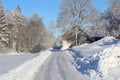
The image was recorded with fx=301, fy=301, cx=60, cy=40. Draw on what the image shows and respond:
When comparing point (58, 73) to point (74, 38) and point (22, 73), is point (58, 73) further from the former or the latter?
point (74, 38)

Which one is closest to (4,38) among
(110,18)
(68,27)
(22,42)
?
(22,42)

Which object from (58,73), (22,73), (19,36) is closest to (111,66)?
(58,73)

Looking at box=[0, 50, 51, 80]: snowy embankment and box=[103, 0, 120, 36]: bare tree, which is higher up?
box=[103, 0, 120, 36]: bare tree

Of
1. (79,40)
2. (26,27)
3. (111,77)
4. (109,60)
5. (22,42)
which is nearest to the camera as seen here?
(111,77)

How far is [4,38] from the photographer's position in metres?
69.8

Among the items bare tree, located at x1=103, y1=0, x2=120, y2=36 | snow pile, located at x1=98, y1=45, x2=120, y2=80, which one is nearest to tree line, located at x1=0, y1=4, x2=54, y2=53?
bare tree, located at x1=103, y1=0, x2=120, y2=36

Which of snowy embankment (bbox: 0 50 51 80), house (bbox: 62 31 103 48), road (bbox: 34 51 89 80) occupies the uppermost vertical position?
house (bbox: 62 31 103 48)

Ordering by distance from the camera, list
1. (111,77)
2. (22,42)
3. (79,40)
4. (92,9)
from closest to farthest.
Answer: (111,77) < (92,9) < (79,40) < (22,42)

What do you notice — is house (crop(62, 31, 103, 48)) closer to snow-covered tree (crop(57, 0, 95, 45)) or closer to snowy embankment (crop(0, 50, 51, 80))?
snow-covered tree (crop(57, 0, 95, 45))

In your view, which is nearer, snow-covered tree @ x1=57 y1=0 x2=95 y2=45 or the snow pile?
the snow pile

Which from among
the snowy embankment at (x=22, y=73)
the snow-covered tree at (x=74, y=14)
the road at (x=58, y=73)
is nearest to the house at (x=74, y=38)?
the snow-covered tree at (x=74, y=14)

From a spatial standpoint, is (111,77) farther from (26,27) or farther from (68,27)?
(26,27)

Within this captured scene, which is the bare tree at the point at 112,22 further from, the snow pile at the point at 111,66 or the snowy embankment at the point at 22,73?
the snowy embankment at the point at 22,73

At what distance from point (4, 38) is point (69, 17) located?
55.3 feet
